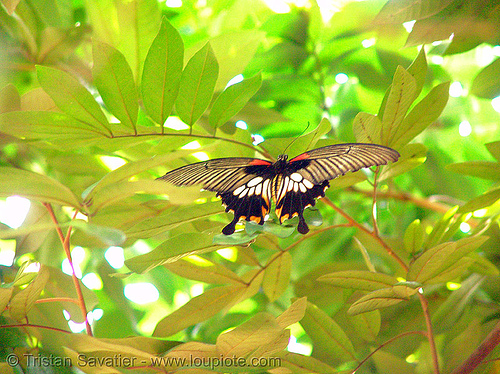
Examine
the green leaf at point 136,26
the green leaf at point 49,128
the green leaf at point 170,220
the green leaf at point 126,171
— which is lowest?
the green leaf at point 170,220

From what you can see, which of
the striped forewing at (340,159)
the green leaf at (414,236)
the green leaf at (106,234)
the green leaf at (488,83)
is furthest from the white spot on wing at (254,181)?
the green leaf at (488,83)

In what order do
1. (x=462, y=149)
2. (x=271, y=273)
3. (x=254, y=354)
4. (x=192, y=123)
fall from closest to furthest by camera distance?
(x=254, y=354)
(x=192, y=123)
(x=271, y=273)
(x=462, y=149)

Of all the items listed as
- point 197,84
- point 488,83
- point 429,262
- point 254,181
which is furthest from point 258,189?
point 488,83

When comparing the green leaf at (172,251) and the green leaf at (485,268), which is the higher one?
the green leaf at (172,251)

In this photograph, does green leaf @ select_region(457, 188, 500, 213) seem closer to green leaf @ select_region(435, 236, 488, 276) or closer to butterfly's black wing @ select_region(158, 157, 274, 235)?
green leaf @ select_region(435, 236, 488, 276)

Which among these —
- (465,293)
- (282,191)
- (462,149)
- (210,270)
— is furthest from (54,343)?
(462,149)

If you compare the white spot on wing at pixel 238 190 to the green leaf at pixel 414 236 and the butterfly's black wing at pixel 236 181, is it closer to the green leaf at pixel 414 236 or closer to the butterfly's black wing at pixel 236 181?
the butterfly's black wing at pixel 236 181

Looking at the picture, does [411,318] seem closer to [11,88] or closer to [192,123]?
[192,123]
